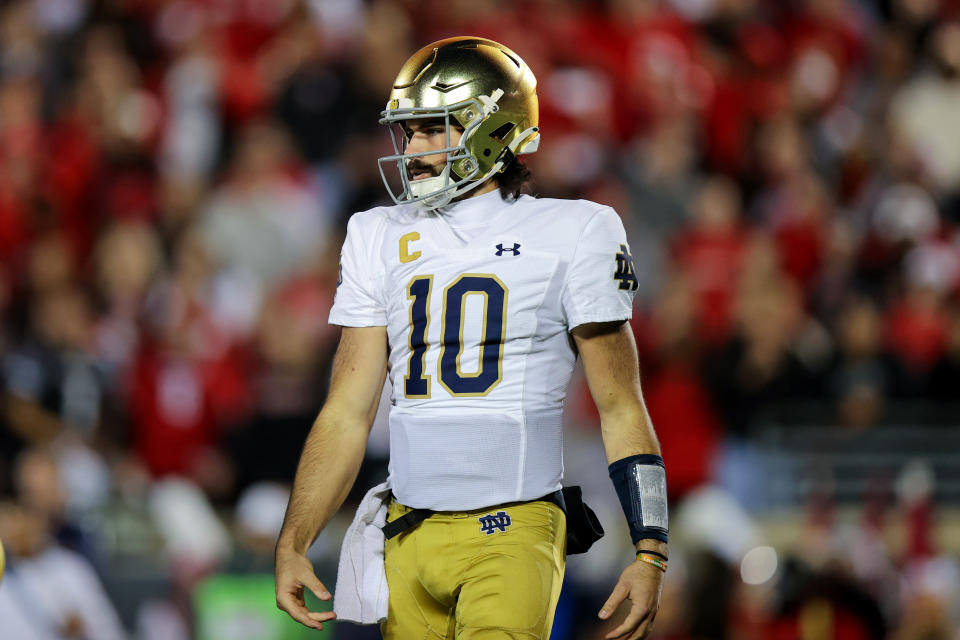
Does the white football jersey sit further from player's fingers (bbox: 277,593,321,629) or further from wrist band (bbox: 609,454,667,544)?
player's fingers (bbox: 277,593,321,629)

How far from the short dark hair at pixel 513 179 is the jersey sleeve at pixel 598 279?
0.26 metres

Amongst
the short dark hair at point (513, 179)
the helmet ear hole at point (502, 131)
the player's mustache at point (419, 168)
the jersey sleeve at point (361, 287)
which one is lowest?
the jersey sleeve at point (361, 287)

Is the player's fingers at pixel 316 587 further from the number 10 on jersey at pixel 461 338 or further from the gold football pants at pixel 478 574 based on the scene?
the number 10 on jersey at pixel 461 338

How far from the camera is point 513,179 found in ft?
11.4

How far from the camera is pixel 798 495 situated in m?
7.59

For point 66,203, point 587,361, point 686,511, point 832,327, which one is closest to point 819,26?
point 832,327

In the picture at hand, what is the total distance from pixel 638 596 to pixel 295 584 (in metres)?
0.77

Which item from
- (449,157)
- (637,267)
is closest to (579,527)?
(449,157)

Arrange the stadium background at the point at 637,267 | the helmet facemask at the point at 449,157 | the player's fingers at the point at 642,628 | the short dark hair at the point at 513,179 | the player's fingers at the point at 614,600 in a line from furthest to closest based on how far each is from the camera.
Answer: the stadium background at the point at 637,267 → the short dark hair at the point at 513,179 → the helmet facemask at the point at 449,157 → the player's fingers at the point at 642,628 → the player's fingers at the point at 614,600

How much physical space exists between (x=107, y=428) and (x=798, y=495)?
3927 millimetres

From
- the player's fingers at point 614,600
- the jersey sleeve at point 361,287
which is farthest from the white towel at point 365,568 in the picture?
the player's fingers at point 614,600

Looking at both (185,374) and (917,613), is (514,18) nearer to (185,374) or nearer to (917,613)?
(185,374)

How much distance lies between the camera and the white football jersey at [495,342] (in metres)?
3.16

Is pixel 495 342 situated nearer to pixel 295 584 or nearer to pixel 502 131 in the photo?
pixel 502 131
